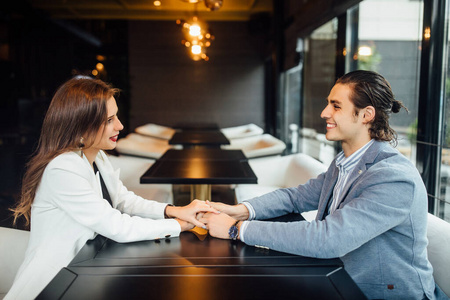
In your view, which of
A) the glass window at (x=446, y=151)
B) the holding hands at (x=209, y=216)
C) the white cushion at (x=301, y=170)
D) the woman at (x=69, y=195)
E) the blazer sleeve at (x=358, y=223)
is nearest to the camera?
the blazer sleeve at (x=358, y=223)

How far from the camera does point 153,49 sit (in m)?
11.0

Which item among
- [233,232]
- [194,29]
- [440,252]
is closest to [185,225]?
[233,232]

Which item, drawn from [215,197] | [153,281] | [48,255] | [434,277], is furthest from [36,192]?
[215,197]

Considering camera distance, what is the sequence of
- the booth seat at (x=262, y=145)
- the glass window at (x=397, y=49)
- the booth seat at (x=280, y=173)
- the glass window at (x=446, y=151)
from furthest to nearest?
1. the booth seat at (x=262, y=145)
2. the booth seat at (x=280, y=173)
3. the glass window at (x=397, y=49)
4. the glass window at (x=446, y=151)

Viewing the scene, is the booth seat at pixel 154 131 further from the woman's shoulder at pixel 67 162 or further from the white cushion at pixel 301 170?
the woman's shoulder at pixel 67 162

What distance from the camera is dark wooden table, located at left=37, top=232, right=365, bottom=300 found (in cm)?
A: 110

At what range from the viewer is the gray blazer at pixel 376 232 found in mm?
1385

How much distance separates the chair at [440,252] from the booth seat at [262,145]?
A: 301 cm

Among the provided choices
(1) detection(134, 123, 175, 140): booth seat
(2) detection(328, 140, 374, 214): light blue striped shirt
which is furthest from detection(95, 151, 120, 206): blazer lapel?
(1) detection(134, 123, 175, 140): booth seat

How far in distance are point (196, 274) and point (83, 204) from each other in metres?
0.56

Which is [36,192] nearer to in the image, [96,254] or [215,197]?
[96,254]

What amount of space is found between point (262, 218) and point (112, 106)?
83 cm

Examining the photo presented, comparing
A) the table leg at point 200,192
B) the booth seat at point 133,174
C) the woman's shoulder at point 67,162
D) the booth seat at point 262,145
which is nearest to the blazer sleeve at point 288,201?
the woman's shoulder at point 67,162

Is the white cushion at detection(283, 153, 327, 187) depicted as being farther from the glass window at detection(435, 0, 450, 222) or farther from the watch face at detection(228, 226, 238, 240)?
the watch face at detection(228, 226, 238, 240)
